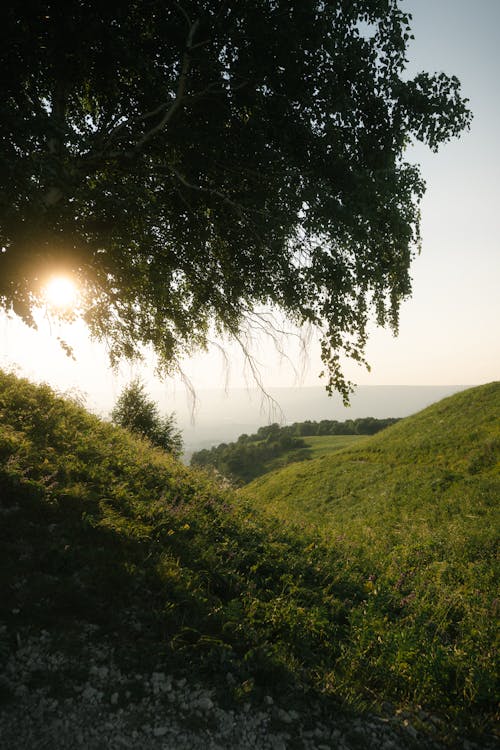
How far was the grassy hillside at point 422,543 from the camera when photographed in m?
5.29

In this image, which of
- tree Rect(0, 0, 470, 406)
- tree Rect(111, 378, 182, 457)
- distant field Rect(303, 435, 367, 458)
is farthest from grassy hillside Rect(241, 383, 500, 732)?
distant field Rect(303, 435, 367, 458)

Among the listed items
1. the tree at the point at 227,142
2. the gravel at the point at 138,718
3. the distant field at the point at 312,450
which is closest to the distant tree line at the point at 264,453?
the distant field at the point at 312,450

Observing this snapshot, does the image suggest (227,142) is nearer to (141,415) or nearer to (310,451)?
(141,415)

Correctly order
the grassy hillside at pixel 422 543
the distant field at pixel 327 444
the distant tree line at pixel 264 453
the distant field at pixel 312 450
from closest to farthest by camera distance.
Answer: the grassy hillside at pixel 422 543 < the distant field at pixel 312 450 < the distant field at pixel 327 444 < the distant tree line at pixel 264 453

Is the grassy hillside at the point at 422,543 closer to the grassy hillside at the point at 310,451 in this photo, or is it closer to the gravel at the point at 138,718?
the gravel at the point at 138,718

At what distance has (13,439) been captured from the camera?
8.76m

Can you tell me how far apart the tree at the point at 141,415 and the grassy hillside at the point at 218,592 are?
16.2 meters

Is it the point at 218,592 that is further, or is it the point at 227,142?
the point at 227,142

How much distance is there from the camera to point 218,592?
645cm

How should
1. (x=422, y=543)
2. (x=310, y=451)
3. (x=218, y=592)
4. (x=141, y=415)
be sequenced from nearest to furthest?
(x=218, y=592)
(x=422, y=543)
(x=141, y=415)
(x=310, y=451)

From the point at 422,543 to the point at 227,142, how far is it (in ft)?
42.3

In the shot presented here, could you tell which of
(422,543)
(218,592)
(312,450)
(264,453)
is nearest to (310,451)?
(312,450)

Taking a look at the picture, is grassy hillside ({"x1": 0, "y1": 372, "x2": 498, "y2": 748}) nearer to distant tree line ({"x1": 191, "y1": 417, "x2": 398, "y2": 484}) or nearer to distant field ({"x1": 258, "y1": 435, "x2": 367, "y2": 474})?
distant field ({"x1": 258, "y1": 435, "x2": 367, "y2": 474})

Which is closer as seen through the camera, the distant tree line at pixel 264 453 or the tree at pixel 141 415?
the tree at pixel 141 415
